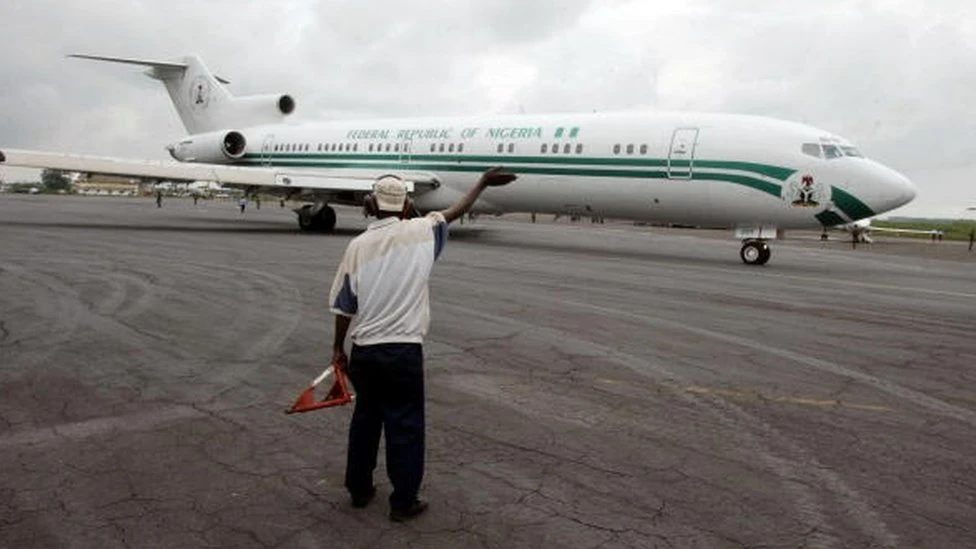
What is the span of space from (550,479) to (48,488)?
2.73 metres

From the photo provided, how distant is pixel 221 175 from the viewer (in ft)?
81.3

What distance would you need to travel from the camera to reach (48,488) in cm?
428

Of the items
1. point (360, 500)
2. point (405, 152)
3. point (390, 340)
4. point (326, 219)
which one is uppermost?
point (405, 152)

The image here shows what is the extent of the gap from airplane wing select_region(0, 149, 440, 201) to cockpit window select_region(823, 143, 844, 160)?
11410mm

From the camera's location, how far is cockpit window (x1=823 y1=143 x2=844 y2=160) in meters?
18.4

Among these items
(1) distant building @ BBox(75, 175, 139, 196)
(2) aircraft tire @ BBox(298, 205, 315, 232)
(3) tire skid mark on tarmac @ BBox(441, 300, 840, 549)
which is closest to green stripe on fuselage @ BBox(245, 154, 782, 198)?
(2) aircraft tire @ BBox(298, 205, 315, 232)

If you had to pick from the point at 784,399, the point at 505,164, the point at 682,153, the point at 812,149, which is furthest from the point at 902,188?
the point at 784,399

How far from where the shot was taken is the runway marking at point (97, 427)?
16.5 feet

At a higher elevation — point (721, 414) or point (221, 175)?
point (221, 175)

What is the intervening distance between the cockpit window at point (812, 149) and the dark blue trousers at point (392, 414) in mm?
16689

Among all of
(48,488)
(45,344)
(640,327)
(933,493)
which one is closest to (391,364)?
(48,488)

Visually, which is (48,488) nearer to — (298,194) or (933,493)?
(933,493)

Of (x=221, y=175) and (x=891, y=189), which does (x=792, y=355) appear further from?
(x=221, y=175)

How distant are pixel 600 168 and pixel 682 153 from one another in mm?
2299
